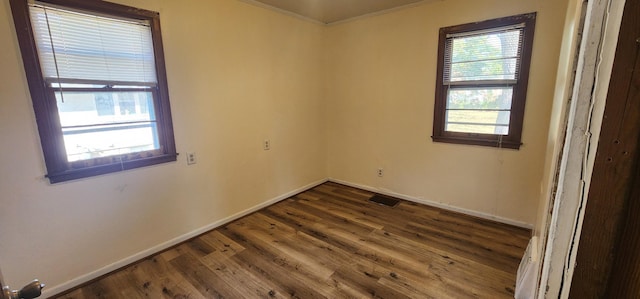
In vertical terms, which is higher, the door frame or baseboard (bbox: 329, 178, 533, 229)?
the door frame

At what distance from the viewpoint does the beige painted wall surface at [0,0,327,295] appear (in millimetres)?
1729

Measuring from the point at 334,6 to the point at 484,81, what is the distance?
75.1 inches

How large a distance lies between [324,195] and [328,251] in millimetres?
1386

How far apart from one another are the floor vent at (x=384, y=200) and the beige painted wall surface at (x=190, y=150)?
1050 millimetres

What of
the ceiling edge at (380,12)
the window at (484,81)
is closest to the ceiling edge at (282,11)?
the ceiling edge at (380,12)

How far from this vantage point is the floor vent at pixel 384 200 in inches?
134

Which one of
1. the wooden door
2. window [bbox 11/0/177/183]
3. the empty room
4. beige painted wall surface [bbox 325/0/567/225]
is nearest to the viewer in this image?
the wooden door

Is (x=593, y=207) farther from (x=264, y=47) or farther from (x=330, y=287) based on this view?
(x=264, y=47)

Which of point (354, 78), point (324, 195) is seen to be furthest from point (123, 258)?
point (354, 78)

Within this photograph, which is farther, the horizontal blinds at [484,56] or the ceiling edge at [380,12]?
the ceiling edge at [380,12]

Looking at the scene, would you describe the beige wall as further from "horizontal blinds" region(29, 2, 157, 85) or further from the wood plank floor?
the wood plank floor

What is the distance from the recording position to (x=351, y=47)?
3676 mm

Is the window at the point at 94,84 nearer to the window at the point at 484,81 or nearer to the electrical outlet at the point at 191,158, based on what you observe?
the electrical outlet at the point at 191,158

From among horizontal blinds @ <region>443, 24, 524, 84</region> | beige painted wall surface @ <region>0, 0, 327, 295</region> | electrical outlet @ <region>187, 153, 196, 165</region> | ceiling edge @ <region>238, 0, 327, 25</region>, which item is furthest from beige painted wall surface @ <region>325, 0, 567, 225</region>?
electrical outlet @ <region>187, 153, 196, 165</region>
